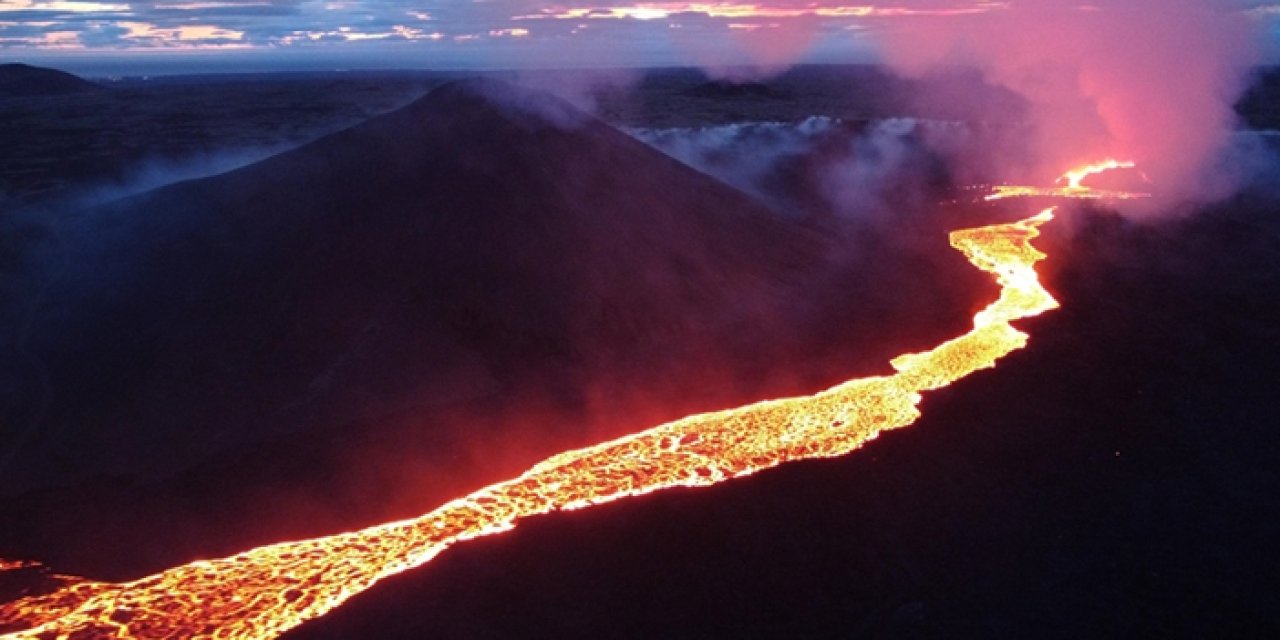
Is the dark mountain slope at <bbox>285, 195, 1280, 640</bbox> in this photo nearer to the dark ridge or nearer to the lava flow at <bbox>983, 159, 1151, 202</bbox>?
the lava flow at <bbox>983, 159, 1151, 202</bbox>

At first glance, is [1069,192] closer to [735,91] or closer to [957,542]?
[957,542]

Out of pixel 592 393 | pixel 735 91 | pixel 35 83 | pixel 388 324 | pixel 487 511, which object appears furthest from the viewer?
pixel 35 83

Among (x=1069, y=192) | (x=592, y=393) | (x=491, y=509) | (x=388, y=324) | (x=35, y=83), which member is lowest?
(x=1069, y=192)

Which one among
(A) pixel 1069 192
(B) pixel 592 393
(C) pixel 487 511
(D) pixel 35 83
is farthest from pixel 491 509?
(D) pixel 35 83

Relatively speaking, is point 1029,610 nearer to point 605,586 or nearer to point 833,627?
point 833,627

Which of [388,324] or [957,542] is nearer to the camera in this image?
[957,542]

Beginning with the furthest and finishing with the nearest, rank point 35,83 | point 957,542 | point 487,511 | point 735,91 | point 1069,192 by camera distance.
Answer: point 35,83, point 735,91, point 1069,192, point 487,511, point 957,542

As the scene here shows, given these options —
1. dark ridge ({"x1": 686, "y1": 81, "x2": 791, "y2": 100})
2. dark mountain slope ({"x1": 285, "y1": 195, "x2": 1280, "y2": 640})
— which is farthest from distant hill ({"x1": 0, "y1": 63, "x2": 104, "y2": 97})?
dark mountain slope ({"x1": 285, "y1": 195, "x2": 1280, "y2": 640})
